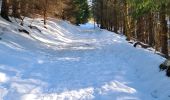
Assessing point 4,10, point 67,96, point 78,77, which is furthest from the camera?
point 4,10

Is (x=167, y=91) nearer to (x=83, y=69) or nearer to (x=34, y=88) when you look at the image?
(x=34, y=88)

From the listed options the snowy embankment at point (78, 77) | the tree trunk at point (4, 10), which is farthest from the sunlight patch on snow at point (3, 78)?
the tree trunk at point (4, 10)

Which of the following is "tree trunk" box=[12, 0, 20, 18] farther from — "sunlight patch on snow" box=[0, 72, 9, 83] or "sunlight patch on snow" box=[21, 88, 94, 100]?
"sunlight patch on snow" box=[21, 88, 94, 100]

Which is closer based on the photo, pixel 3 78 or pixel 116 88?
pixel 116 88

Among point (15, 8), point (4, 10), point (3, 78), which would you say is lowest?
point (3, 78)

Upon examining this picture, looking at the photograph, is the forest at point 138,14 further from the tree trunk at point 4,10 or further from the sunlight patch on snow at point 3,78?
the sunlight patch on snow at point 3,78

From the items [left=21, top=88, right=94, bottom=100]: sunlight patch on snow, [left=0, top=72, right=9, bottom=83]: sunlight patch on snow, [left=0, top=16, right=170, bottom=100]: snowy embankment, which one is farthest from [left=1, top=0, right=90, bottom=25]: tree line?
[left=21, top=88, right=94, bottom=100]: sunlight patch on snow

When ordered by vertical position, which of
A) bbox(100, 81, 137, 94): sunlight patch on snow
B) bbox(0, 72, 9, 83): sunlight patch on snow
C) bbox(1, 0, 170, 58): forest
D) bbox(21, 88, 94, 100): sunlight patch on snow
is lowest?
bbox(21, 88, 94, 100): sunlight patch on snow

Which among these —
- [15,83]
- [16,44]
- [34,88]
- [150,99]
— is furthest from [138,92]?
[16,44]

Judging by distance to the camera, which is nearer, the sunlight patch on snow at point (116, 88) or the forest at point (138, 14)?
the sunlight patch on snow at point (116, 88)

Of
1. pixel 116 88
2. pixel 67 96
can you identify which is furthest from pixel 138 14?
pixel 67 96

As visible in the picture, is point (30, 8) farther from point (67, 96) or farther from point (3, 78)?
point (67, 96)

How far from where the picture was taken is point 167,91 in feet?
33.3

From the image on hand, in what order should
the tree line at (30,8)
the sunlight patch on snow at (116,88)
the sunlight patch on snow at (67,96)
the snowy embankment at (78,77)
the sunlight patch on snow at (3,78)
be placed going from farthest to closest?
the tree line at (30,8) → the sunlight patch on snow at (3,78) → the sunlight patch on snow at (116,88) → the snowy embankment at (78,77) → the sunlight patch on snow at (67,96)
